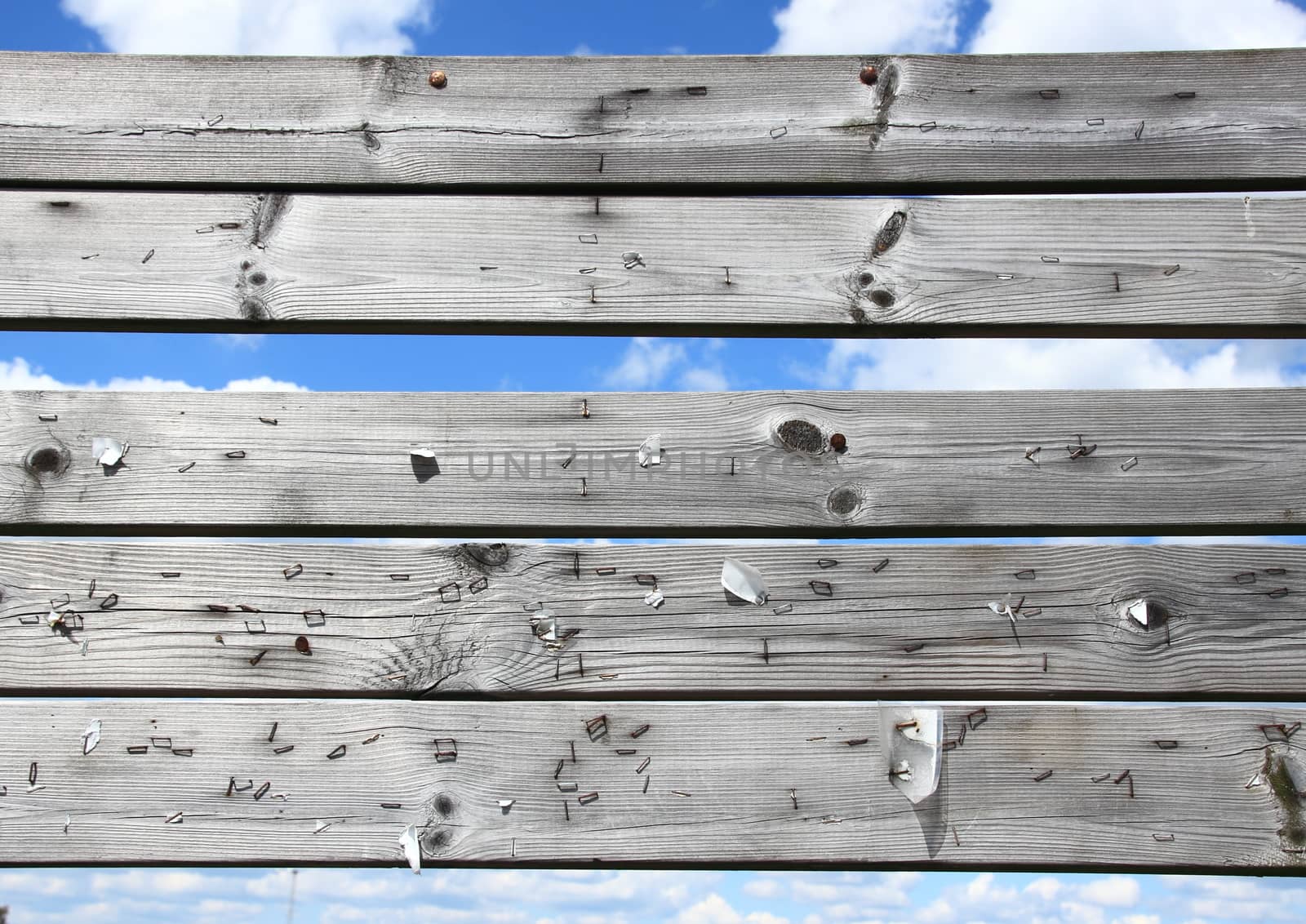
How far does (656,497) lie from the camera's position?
77.7 inches

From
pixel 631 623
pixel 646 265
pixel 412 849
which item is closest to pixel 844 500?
pixel 631 623

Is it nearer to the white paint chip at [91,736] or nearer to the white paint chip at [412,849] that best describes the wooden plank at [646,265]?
the white paint chip at [91,736]

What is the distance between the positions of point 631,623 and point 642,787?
1.01 ft

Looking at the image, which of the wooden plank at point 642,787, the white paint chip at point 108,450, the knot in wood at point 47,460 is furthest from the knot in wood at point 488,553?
the knot in wood at point 47,460

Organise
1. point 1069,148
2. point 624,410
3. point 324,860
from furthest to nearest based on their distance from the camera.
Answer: point 1069,148
point 624,410
point 324,860

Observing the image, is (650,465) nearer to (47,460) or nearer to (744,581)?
(744,581)

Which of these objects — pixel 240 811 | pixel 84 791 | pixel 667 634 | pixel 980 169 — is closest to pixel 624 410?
pixel 667 634

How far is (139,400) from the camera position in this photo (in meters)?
2.02

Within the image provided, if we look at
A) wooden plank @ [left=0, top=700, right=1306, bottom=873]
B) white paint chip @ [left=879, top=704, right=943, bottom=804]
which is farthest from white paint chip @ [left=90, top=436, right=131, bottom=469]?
white paint chip @ [left=879, top=704, right=943, bottom=804]

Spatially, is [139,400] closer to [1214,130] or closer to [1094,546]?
[1094,546]

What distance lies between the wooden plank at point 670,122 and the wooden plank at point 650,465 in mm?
494

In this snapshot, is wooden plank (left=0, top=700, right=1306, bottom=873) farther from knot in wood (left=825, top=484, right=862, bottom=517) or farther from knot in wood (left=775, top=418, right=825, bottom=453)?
knot in wood (left=775, top=418, right=825, bottom=453)

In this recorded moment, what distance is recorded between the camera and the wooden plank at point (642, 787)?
1895 mm

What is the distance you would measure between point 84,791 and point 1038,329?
2.08 metres
